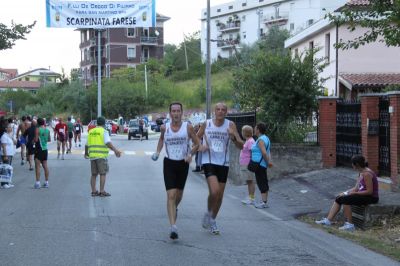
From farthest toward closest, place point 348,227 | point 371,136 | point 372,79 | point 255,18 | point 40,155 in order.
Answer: point 255,18 < point 372,79 < point 40,155 < point 371,136 < point 348,227

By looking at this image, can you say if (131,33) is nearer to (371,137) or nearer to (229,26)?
(229,26)

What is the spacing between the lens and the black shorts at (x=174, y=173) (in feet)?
28.5

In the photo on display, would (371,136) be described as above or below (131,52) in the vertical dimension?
below

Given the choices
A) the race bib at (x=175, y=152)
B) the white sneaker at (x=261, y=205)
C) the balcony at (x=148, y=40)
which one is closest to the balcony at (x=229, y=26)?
the balcony at (x=148, y=40)

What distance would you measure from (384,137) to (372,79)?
21.1 m

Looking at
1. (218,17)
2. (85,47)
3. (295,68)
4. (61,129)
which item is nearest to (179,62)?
(218,17)

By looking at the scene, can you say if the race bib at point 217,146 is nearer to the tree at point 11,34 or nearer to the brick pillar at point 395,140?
the brick pillar at point 395,140

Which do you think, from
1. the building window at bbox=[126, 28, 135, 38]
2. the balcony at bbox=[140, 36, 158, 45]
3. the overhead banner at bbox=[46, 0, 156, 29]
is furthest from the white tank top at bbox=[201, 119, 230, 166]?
the balcony at bbox=[140, 36, 158, 45]

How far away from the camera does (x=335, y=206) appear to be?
34.5ft

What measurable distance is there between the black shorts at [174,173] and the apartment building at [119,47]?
8626cm

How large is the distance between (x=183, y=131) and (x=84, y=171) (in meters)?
12.3

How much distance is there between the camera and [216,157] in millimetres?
9117

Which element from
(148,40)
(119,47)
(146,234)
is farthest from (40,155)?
(148,40)

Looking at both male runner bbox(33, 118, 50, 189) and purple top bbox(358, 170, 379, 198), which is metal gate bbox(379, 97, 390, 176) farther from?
male runner bbox(33, 118, 50, 189)
